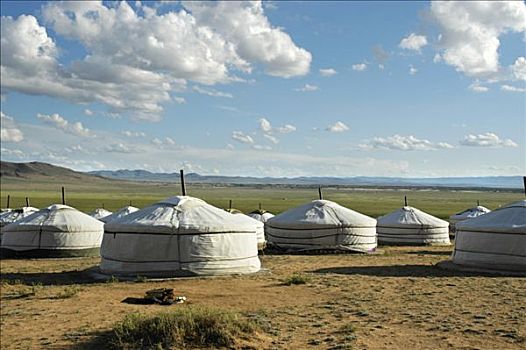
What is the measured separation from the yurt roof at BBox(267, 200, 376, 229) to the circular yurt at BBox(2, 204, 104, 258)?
5.09 meters

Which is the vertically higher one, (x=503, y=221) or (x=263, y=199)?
(x=503, y=221)

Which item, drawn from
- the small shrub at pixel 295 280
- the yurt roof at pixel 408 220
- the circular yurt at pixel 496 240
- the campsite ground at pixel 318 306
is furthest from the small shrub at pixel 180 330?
the yurt roof at pixel 408 220

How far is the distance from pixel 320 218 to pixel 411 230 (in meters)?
5.66

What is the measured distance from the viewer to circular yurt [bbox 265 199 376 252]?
56.3ft

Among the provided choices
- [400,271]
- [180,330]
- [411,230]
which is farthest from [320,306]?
[411,230]


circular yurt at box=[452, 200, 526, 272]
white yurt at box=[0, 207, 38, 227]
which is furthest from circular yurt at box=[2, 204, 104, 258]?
circular yurt at box=[452, 200, 526, 272]

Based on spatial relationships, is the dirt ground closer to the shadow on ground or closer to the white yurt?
the shadow on ground

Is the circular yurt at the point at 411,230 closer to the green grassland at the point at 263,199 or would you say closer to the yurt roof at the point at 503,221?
the yurt roof at the point at 503,221

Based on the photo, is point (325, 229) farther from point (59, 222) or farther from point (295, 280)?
point (59, 222)

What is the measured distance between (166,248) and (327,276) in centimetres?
307

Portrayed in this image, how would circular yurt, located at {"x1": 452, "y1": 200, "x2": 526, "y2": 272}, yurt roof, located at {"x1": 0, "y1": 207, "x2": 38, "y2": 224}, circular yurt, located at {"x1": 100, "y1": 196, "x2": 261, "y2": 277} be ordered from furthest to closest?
yurt roof, located at {"x1": 0, "y1": 207, "x2": 38, "y2": 224} < circular yurt, located at {"x1": 452, "y1": 200, "x2": 526, "y2": 272} < circular yurt, located at {"x1": 100, "y1": 196, "x2": 261, "y2": 277}

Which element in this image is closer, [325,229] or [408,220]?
[325,229]

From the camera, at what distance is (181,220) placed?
12.4 metres

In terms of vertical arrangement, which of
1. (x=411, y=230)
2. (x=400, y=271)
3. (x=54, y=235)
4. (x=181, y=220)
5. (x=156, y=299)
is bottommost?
(x=400, y=271)
